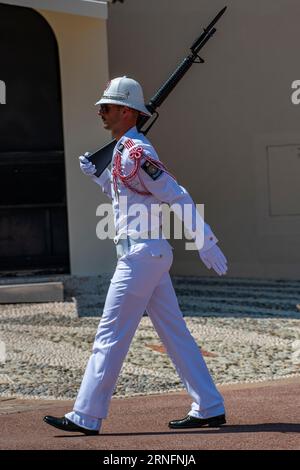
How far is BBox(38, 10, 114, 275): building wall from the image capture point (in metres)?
11.9

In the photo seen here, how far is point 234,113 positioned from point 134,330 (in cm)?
844

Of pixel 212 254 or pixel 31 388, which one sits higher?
pixel 212 254

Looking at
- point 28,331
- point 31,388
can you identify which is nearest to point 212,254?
point 31,388

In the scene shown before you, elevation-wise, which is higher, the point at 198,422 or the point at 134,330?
the point at 134,330

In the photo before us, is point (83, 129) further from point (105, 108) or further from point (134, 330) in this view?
point (134, 330)

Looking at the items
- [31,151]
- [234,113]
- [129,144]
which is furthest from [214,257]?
[234,113]

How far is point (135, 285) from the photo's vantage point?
229 inches

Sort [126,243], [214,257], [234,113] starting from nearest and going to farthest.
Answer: [214,257]
[126,243]
[234,113]

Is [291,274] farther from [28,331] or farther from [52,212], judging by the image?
[28,331]

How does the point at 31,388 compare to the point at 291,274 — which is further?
the point at 291,274

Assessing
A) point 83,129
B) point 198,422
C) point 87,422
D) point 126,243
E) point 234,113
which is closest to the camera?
point 87,422

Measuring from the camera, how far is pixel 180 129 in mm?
14188
